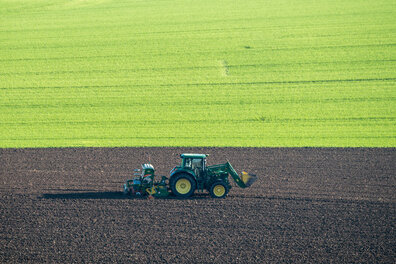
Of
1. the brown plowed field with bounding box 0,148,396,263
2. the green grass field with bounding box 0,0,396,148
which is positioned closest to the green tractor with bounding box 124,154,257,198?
the brown plowed field with bounding box 0,148,396,263

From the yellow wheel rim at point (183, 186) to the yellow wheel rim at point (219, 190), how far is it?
873 mm

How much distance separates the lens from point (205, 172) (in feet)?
47.4

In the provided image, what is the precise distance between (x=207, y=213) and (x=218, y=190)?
1.14 metres

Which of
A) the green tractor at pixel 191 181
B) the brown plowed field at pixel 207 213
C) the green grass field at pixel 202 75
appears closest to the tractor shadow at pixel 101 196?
the brown plowed field at pixel 207 213

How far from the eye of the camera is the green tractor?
1428 cm

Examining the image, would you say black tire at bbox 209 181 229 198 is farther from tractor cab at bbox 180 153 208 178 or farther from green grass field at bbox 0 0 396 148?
green grass field at bbox 0 0 396 148

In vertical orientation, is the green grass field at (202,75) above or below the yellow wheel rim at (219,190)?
above

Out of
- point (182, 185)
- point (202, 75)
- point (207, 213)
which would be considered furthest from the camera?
point (202, 75)

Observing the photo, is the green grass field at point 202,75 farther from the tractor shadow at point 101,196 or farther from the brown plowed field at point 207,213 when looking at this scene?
the tractor shadow at point 101,196

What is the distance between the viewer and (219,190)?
1434 cm

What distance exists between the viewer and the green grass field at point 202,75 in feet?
67.8

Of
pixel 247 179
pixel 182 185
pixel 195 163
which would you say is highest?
pixel 195 163

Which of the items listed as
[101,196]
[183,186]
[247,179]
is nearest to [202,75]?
[247,179]

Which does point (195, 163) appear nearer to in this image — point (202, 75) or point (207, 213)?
point (207, 213)
